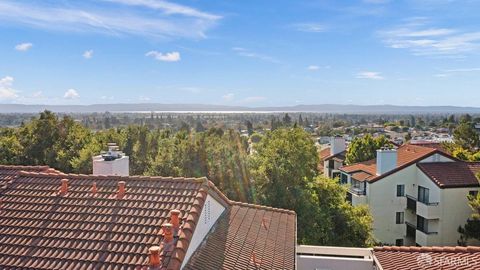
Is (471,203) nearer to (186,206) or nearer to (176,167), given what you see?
A: (176,167)

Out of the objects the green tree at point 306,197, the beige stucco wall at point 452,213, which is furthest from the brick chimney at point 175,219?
the beige stucco wall at point 452,213

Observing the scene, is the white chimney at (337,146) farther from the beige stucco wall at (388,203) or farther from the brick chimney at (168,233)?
the brick chimney at (168,233)

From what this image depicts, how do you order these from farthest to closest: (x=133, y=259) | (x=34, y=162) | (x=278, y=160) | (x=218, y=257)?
1. (x=34, y=162)
2. (x=278, y=160)
3. (x=218, y=257)
4. (x=133, y=259)

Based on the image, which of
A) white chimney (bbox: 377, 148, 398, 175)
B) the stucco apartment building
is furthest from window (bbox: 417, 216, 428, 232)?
white chimney (bbox: 377, 148, 398, 175)

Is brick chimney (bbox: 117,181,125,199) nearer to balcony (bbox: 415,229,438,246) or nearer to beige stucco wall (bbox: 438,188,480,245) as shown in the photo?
beige stucco wall (bbox: 438,188,480,245)

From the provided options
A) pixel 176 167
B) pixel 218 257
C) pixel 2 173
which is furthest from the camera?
pixel 176 167

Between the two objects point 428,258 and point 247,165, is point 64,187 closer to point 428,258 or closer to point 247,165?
point 428,258

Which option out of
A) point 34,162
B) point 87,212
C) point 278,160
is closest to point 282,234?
point 87,212
